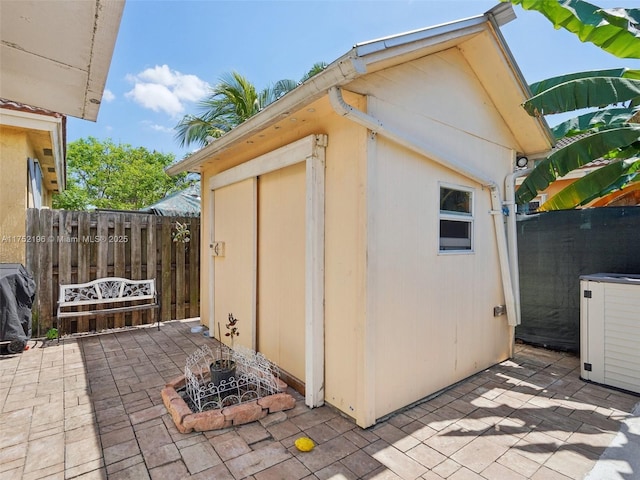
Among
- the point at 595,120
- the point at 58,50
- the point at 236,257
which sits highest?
the point at 595,120

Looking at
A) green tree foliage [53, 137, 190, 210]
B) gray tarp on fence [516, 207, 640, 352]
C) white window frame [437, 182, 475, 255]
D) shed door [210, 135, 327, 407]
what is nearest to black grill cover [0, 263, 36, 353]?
shed door [210, 135, 327, 407]

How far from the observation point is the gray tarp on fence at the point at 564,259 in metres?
4.75

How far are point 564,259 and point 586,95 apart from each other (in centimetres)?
251

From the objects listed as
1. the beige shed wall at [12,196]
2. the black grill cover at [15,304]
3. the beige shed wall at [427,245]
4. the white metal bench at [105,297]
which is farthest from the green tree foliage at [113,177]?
the beige shed wall at [427,245]

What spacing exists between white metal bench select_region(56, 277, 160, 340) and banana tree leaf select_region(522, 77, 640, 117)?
7054mm

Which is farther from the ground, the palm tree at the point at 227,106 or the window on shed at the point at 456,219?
the palm tree at the point at 227,106

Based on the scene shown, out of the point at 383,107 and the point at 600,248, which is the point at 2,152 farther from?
the point at 600,248

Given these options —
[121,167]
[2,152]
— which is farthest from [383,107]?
[121,167]

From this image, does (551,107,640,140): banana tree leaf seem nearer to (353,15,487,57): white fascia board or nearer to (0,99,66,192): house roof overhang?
(353,15,487,57): white fascia board

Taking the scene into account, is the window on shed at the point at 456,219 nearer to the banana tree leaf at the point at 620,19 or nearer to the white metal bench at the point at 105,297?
the banana tree leaf at the point at 620,19

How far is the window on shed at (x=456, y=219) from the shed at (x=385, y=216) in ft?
0.08

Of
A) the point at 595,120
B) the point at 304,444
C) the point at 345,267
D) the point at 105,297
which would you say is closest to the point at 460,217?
the point at 345,267

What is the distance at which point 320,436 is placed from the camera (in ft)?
9.55

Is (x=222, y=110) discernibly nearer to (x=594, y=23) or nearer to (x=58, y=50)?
(x=594, y=23)
